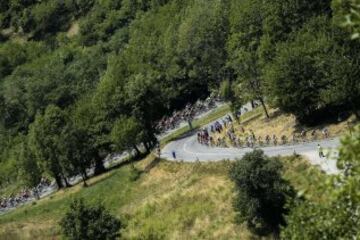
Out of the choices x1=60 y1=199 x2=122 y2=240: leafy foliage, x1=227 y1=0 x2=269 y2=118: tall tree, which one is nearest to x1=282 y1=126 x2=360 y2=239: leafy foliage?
x1=60 y1=199 x2=122 y2=240: leafy foliage

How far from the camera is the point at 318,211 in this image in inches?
632

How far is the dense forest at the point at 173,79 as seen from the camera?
211 feet

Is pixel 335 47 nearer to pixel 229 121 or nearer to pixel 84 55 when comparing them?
pixel 229 121

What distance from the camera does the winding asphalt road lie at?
175ft

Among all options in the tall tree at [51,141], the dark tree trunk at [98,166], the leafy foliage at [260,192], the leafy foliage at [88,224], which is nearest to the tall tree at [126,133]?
the tall tree at [51,141]

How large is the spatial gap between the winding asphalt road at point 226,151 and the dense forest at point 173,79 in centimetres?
435

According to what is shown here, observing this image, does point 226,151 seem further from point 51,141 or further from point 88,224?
point 51,141

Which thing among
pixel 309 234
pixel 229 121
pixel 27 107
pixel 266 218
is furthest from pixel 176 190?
pixel 27 107

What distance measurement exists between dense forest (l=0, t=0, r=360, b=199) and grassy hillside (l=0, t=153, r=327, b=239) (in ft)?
26.1

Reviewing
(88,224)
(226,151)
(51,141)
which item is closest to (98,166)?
(51,141)

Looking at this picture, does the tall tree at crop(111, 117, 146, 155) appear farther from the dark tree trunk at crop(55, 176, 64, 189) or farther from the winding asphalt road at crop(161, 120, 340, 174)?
the dark tree trunk at crop(55, 176, 64, 189)

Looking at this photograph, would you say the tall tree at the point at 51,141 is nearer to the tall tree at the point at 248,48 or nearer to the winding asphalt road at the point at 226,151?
the winding asphalt road at the point at 226,151

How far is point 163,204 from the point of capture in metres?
63.2

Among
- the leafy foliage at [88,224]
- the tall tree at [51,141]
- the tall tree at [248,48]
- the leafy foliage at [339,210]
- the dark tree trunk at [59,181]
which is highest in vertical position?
the leafy foliage at [339,210]
